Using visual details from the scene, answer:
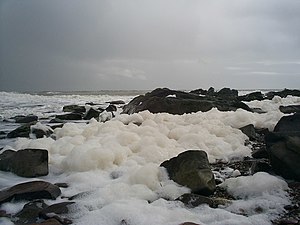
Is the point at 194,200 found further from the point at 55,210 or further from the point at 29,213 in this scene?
the point at 29,213

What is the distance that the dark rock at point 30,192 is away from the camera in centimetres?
388

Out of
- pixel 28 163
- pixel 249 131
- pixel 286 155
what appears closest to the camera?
pixel 286 155

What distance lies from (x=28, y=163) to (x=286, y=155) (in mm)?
3802

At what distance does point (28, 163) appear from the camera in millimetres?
5027

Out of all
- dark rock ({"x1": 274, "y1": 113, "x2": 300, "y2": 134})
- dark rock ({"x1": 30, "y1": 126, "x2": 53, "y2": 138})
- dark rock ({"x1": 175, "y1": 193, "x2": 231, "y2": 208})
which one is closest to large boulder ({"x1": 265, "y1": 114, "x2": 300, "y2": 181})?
dark rock ({"x1": 175, "y1": 193, "x2": 231, "y2": 208})

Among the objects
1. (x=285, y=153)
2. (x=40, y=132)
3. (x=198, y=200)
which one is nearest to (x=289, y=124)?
(x=285, y=153)

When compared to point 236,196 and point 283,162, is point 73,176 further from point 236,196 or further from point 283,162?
point 283,162

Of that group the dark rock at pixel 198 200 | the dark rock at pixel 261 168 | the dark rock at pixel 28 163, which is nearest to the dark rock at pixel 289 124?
the dark rock at pixel 261 168

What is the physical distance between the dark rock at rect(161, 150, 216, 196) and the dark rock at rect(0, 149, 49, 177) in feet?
6.36

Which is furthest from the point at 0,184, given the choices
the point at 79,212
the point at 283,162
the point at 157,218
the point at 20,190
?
the point at 283,162

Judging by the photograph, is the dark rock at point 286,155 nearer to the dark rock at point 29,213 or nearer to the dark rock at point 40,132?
the dark rock at point 29,213

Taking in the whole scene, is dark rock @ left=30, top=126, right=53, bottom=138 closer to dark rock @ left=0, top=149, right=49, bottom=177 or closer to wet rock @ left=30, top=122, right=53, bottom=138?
wet rock @ left=30, top=122, right=53, bottom=138

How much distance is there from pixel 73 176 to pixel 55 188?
1.95 feet

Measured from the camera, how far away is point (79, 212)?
3561mm
